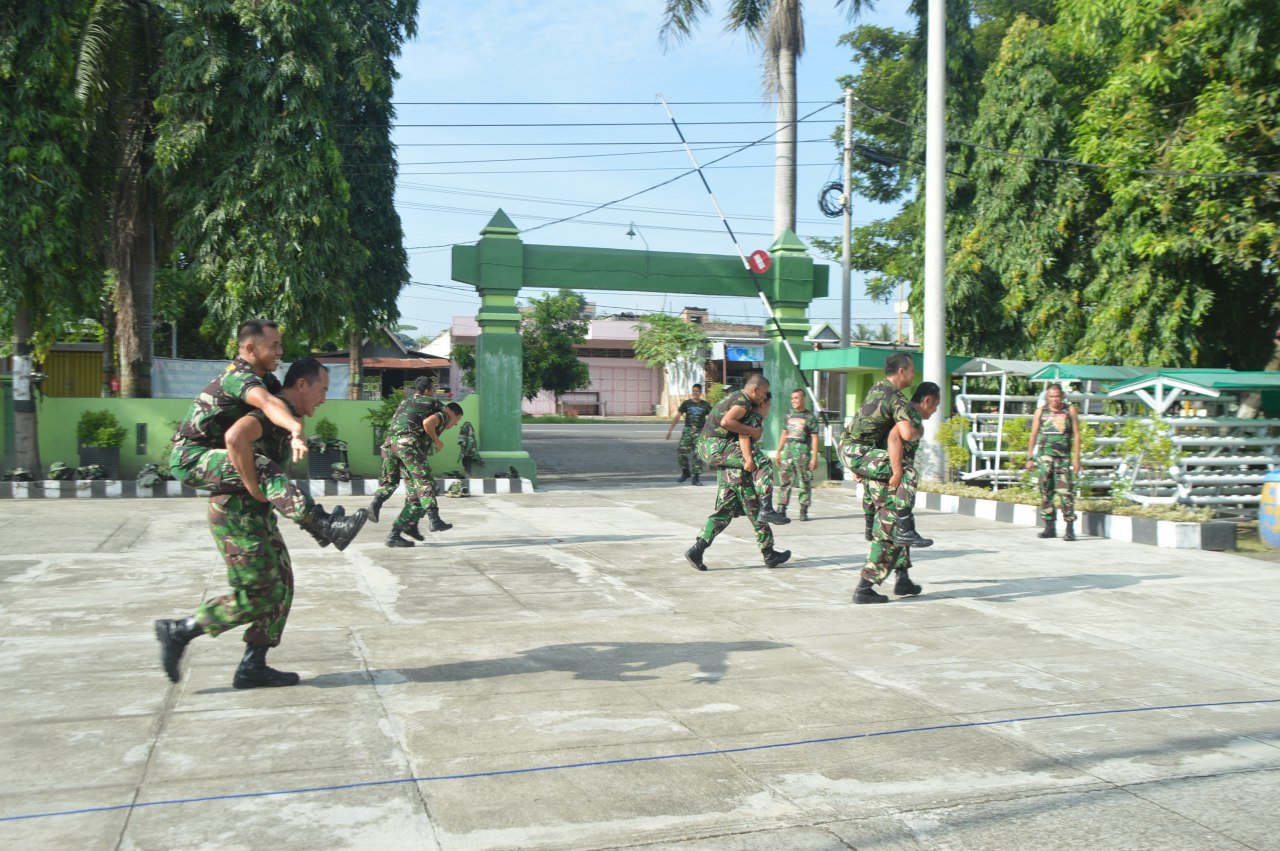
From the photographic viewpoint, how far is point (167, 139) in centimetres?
1623

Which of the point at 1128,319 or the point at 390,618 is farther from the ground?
the point at 1128,319

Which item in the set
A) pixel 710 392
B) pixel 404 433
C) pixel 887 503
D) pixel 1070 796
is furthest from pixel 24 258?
pixel 710 392

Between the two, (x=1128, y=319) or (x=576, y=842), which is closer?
(x=576, y=842)

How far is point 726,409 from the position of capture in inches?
368

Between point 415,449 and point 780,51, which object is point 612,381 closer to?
point 780,51

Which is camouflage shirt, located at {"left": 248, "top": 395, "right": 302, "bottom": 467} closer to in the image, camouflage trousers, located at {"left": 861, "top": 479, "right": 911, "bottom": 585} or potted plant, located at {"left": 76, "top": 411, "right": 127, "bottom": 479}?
camouflage trousers, located at {"left": 861, "top": 479, "right": 911, "bottom": 585}

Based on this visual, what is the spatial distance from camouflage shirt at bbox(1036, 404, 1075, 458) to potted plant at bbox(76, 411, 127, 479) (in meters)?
13.5

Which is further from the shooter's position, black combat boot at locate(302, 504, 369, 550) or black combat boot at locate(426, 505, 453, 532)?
black combat boot at locate(426, 505, 453, 532)

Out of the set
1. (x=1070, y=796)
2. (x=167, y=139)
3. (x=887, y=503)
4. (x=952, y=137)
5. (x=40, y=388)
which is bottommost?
(x=1070, y=796)

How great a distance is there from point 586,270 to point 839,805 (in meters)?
15.4

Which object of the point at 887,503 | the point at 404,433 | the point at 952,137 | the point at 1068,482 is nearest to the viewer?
the point at 887,503

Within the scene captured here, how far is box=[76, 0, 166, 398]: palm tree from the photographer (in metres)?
15.9

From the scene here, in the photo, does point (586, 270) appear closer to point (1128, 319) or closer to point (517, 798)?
point (1128, 319)

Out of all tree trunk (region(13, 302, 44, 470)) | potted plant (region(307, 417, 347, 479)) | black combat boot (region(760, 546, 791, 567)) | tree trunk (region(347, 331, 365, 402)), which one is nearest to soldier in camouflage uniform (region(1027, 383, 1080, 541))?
black combat boot (region(760, 546, 791, 567))
